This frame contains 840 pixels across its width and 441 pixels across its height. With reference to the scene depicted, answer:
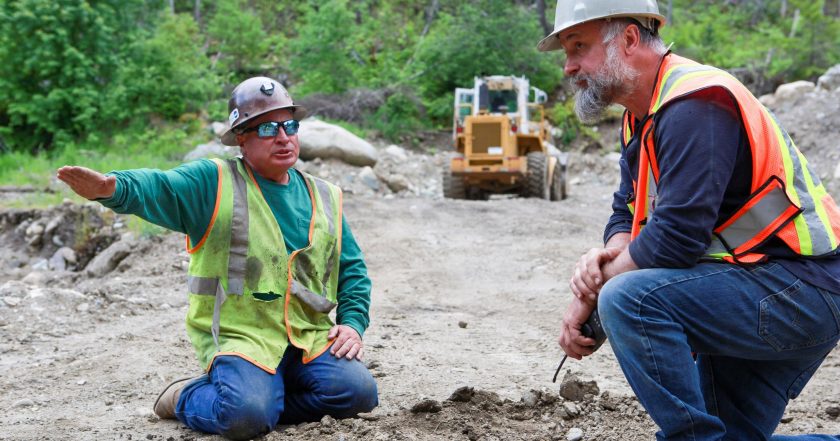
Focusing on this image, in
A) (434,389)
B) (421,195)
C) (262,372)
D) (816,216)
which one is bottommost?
(421,195)

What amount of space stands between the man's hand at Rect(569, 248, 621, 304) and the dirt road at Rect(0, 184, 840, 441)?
769 mm

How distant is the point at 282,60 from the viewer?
1059 inches

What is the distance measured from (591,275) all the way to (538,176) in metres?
11.9

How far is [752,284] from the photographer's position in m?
2.51

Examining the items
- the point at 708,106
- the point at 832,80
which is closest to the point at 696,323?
the point at 708,106

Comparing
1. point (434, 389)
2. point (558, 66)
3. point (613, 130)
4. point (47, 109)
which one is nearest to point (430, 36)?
point (558, 66)

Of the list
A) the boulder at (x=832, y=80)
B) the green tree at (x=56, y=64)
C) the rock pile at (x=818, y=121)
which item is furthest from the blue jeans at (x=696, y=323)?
the boulder at (x=832, y=80)

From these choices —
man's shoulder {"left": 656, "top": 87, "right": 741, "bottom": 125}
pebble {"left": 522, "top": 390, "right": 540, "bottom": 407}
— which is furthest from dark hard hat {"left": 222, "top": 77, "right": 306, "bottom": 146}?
man's shoulder {"left": 656, "top": 87, "right": 741, "bottom": 125}

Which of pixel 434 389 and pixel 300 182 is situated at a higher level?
pixel 300 182

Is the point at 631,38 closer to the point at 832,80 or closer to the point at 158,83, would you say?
the point at 158,83

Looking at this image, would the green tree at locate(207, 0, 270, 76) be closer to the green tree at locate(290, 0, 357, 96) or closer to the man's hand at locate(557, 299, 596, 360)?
the green tree at locate(290, 0, 357, 96)

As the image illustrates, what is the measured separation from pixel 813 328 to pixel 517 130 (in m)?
12.8

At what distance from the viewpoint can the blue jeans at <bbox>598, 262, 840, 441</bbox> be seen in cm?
250

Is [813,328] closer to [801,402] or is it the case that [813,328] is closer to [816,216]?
[816,216]
